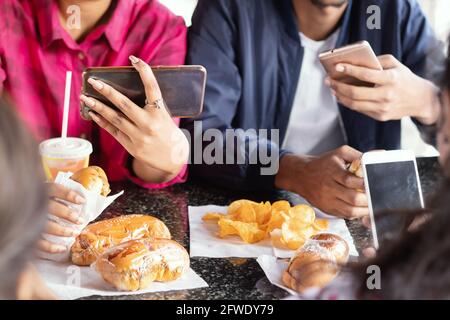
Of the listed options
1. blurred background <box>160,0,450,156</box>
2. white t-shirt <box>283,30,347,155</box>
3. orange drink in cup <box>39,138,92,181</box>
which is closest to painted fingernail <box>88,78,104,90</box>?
orange drink in cup <box>39,138,92,181</box>

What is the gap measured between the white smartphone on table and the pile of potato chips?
0.14 m

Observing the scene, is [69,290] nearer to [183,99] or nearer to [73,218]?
[73,218]

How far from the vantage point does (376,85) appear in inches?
66.5

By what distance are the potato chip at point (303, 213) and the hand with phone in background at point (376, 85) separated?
370 mm

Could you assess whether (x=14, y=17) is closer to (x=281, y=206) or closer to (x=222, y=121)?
Answer: (x=222, y=121)

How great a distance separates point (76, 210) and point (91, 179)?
7 centimetres

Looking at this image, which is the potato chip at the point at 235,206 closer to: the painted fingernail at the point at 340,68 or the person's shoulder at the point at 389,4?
the painted fingernail at the point at 340,68

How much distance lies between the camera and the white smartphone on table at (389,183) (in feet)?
4.33

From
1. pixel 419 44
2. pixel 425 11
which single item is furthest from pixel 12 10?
pixel 425 11

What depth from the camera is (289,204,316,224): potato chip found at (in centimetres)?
139

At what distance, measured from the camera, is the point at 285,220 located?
1.37 meters

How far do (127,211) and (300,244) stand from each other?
370 millimetres

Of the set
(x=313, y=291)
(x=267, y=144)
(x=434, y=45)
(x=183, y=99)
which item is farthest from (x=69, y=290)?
(x=434, y=45)
